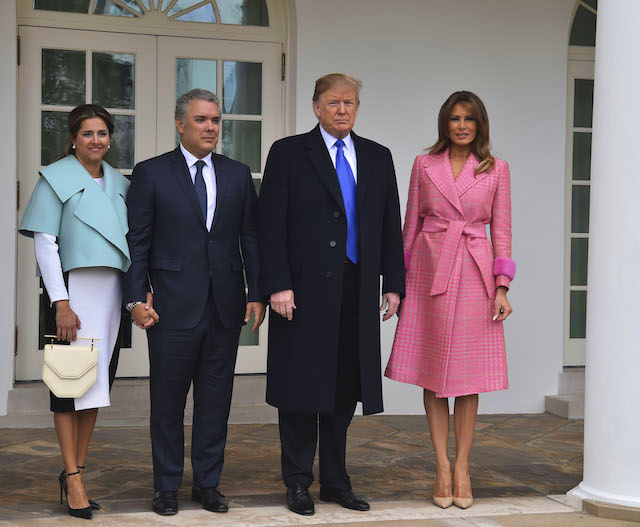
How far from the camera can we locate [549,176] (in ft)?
19.9

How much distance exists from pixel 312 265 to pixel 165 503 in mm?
1093

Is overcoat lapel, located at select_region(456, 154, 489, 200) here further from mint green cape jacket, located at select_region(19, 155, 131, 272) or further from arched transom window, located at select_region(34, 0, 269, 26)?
arched transom window, located at select_region(34, 0, 269, 26)

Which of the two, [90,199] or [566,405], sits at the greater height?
[90,199]

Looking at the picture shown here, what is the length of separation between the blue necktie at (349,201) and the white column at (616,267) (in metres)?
1.00

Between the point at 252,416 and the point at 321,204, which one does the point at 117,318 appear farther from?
the point at 252,416

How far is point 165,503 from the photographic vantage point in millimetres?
3570

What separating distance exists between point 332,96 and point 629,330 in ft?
4.93

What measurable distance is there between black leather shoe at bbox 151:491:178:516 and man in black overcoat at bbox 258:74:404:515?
1.50 ft

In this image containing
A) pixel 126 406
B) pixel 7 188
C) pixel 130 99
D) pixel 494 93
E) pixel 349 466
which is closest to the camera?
pixel 349 466

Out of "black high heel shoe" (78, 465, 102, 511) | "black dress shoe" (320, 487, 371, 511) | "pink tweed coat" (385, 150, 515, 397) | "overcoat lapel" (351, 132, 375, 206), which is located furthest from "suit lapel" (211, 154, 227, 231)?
"black dress shoe" (320, 487, 371, 511)

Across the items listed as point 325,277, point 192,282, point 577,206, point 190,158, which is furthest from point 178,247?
point 577,206

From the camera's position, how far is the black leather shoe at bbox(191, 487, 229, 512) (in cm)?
360

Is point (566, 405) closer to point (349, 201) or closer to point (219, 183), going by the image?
point (349, 201)

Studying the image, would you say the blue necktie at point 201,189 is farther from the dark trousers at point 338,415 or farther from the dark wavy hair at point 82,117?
the dark trousers at point 338,415
